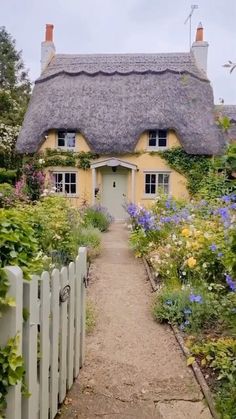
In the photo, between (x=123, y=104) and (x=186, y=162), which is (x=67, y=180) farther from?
(x=186, y=162)

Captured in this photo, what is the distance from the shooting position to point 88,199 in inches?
639

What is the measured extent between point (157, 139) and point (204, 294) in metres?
12.6

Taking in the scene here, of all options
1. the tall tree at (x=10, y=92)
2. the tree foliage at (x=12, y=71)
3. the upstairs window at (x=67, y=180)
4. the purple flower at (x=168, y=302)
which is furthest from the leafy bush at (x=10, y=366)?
the tree foliage at (x=12, y=71)

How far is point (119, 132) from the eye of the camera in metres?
16.2

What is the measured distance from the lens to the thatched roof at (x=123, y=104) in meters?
16.1

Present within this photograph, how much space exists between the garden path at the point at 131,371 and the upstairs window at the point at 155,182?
10.8m

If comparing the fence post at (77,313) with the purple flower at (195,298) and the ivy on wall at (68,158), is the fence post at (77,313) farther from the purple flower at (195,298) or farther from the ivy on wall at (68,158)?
the ivy on wall at (68,158)

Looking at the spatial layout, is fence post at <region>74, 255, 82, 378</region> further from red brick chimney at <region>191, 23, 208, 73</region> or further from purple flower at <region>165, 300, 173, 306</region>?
red brick chimney at <region>191, 23, 208, 73</region>

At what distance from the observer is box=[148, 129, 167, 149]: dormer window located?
1642cm

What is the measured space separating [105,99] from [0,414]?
16.5m

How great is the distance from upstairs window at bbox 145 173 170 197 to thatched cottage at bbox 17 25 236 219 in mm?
45

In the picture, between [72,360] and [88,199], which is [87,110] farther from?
[72,360]

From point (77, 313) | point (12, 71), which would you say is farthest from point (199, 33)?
point (77, 313)

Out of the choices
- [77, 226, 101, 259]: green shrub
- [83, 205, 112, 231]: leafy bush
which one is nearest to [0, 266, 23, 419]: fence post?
[77, 226, 101, 259]: green shrub
